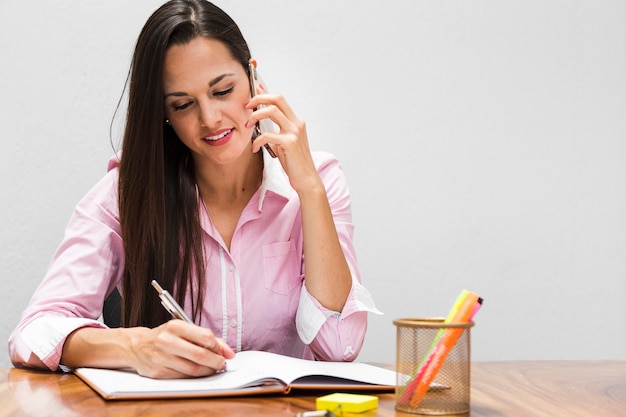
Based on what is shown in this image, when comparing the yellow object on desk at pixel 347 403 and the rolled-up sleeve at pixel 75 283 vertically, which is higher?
the rolled-up sleeve at pixel 75 283

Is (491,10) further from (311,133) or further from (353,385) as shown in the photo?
(353,385)

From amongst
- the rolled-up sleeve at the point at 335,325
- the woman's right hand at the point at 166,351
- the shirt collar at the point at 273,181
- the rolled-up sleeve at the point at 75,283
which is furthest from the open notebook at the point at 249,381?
the shirt collar at the point at 273,181

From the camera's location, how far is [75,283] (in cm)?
138

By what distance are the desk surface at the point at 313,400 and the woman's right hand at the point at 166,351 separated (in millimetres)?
64

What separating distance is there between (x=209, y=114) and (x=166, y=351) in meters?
0.52

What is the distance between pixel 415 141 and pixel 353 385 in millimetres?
1238

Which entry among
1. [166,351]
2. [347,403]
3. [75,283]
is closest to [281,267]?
[75,283]

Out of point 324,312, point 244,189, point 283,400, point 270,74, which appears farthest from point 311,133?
point 283,400

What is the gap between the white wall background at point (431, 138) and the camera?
198 cm

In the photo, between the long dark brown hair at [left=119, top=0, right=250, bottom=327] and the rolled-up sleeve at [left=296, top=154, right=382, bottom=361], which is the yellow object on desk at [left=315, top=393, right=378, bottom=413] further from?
the long dark brown hair at [left=119, top=0, right=250, bottom=327]

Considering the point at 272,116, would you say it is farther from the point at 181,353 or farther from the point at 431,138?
the point at 431,138

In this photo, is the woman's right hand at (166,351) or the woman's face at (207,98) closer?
the woman's right hand at (166,351)

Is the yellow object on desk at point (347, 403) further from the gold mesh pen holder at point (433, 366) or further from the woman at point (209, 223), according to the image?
the woman at point (209, 223)

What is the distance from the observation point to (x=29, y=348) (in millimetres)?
1221
